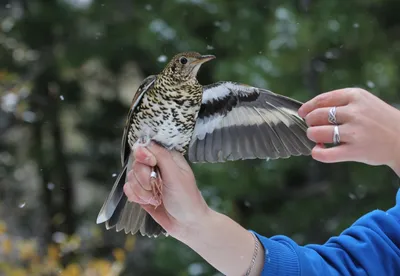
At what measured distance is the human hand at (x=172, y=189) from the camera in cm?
72

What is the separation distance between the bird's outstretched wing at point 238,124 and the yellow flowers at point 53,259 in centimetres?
113

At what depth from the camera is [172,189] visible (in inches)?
28.4

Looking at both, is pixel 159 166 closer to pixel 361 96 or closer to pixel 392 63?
pixel 361 96

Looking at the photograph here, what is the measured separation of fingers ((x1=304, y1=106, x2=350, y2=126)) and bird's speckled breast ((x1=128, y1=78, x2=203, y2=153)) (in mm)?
275

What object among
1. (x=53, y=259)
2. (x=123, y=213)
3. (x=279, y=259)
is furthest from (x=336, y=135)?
(x=53, y=259)

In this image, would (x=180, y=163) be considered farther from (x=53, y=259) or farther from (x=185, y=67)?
(x=53, y=259)

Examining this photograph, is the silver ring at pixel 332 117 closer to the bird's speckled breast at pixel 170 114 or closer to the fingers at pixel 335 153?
the fingers at pixel 335 153

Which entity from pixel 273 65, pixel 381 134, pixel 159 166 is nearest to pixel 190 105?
pixel 159 166

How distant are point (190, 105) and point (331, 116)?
311 mm

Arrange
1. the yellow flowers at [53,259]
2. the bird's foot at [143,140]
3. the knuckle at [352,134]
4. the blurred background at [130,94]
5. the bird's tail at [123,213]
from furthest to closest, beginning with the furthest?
the yellow flowers at [53,259] < the blurred background at [130,94] < the bird's tail at [123,213] < the bird's foot at [143,140] < the knuckle at [352,134]

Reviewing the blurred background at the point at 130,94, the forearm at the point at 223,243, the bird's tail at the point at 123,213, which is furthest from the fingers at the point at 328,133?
the blurred background at the point at 130,94

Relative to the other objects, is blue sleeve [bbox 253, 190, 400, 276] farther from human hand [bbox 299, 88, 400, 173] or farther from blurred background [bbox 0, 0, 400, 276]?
blurred background [bbox 0, 0, 400, 276]

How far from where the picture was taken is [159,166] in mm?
730

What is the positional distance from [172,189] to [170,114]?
9.0 inches
